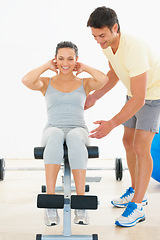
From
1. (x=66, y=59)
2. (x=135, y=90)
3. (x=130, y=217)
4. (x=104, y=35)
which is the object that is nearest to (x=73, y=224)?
(x=130, y=217)

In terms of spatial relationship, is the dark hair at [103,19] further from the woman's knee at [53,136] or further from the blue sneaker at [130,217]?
the blue sneaker at [130,217]

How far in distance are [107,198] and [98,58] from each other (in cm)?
227

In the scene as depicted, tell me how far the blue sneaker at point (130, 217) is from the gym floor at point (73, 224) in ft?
0.10

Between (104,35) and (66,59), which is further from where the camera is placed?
(66,59)

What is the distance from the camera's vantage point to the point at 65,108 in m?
2.17

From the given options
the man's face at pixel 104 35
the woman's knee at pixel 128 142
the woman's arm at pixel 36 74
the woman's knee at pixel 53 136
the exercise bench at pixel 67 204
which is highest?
the man's face at pixel 104 35

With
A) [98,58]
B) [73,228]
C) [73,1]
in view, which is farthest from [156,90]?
[73,1]

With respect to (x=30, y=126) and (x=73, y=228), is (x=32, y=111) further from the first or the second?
(x=73, y=228)

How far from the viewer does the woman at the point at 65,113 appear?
6.07 ft

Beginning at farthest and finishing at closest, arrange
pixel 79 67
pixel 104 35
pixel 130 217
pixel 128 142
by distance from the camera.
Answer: pixel 128 142, pixel 79 67, pixel 130 217, pixel 104 35

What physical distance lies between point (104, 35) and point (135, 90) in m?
0.31

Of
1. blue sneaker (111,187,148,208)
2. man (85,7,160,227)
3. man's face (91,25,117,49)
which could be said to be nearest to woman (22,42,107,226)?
man (85,7,160,227)

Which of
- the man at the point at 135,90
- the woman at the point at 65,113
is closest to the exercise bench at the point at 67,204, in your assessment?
the woman at the point at 65,113

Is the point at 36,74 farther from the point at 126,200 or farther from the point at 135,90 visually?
the point at 126,200
